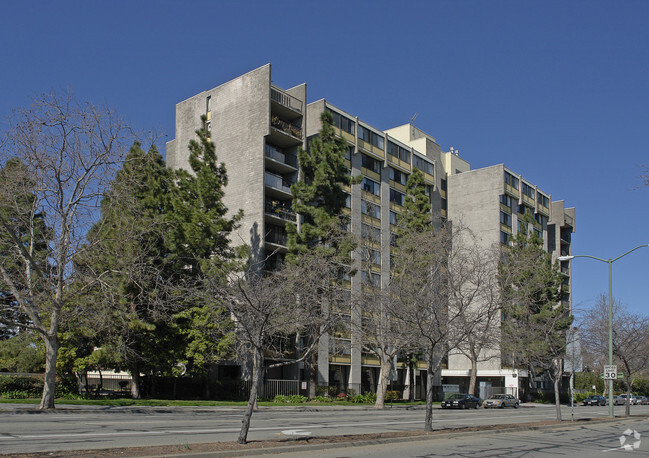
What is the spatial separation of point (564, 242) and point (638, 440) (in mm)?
74603

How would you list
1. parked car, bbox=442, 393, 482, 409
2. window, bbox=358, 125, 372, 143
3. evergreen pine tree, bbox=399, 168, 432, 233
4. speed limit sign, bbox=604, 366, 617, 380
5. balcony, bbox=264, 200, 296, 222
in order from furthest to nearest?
window, bbox=358, 125, 372, 143 < evergreen pine tree, bbox=399, 168, 432, 233 < balcony, bbox=264, 200, 296, 222 < parked car, bbox=442, 393, 482, 409 < speed limit sign, bbox=604, 366, 617, 380

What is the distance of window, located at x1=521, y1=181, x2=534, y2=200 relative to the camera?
262 feet

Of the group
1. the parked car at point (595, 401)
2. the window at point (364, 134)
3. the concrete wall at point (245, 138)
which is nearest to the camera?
the concrete wall at point (245, 138)

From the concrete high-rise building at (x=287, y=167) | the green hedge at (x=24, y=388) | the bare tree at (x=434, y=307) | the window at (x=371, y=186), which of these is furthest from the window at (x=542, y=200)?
the green hedge at (x=24, y=388)

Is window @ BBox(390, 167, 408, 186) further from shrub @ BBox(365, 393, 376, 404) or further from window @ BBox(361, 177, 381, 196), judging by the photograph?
shrub @ BBox(365, 393, 376, 404)

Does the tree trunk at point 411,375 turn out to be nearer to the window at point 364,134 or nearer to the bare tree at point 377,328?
the bare tree at point 377,328

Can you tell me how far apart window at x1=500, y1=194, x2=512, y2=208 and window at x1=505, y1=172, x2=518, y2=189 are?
1691 millimetres

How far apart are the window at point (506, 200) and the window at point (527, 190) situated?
12.2 ft

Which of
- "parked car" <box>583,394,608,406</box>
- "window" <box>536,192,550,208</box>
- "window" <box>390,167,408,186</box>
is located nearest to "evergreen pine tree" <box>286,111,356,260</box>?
"window" <box>390,167,408,186</box>

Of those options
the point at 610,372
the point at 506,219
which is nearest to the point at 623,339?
the point at 610,372

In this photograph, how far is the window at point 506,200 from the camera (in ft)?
246

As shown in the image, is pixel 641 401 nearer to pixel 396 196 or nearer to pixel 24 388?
pixel 396 196

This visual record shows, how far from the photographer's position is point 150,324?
35531 millimetres

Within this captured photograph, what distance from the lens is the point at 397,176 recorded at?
2525 inches
